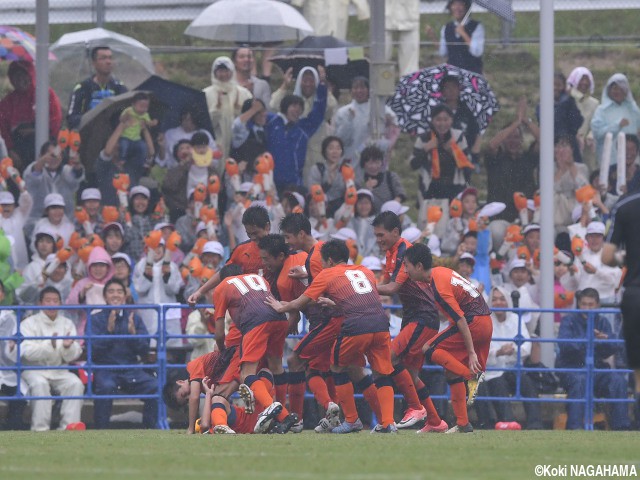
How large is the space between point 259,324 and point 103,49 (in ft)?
20.5

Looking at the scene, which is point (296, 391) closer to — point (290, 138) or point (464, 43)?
point (290, 138)

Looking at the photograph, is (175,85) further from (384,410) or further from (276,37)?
(384,410)

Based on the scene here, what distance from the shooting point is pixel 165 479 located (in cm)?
961

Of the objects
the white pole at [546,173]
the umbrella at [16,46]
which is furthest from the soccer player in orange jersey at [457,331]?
the umbrella at [16,46]

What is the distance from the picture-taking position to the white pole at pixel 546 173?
1788 centimetres

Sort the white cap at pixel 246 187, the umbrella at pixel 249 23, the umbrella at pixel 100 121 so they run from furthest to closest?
1. the umbrella at pixel 249 23
2. the umbrella at pixel 100 121
3. the white cap at pixel 246 187

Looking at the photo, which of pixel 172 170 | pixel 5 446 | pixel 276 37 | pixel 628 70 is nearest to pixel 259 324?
pixel 5 446

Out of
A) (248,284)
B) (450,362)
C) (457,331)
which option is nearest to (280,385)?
(248,284)

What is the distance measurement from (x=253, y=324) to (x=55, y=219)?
16.4ft

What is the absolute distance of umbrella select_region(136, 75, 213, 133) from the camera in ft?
64.3

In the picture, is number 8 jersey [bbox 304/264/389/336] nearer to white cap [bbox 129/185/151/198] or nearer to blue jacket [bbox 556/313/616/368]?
blue jacket [bbox 556/313/616/368]

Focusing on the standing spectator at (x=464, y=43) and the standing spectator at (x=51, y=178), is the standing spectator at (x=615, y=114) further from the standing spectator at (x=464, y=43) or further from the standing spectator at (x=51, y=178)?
the standing spectator at (x=51, y=178)

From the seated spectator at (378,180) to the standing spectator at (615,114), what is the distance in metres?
2.69

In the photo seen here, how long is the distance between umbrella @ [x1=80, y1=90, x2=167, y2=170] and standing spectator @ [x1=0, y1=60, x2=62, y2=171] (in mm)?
567
